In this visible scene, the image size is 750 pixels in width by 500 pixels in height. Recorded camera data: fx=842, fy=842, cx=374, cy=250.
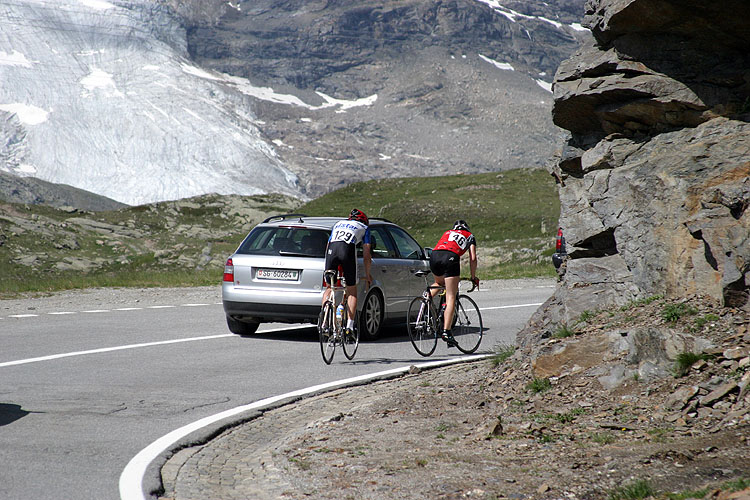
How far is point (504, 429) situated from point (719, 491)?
2311 mm

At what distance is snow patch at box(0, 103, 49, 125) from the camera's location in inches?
6442

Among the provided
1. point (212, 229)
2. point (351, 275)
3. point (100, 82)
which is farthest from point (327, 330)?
point (100, 82)

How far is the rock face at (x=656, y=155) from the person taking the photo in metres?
8.02

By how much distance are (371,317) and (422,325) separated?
152 centimetres

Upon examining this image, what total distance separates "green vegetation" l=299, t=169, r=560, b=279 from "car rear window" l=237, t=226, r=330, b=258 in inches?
899

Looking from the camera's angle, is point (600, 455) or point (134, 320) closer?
point (600, 455)

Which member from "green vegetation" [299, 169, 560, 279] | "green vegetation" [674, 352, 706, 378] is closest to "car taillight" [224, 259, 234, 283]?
"green vegetation" [674, 352, 706, 378]

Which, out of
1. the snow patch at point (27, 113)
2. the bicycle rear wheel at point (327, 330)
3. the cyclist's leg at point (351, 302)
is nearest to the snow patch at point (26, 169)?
the snow patch at point (27, 113)

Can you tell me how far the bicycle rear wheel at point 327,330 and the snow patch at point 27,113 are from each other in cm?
16766

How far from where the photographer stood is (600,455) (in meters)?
5.59

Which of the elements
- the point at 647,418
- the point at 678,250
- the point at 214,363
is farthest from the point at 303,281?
the point at 647,418

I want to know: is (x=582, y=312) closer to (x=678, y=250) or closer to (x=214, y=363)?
(x=678, y=250)

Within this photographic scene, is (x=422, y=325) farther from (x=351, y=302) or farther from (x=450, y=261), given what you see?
(x=351, y=302)

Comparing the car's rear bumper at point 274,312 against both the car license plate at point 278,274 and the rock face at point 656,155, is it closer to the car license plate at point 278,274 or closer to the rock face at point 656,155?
the car license plate at point 278,274
